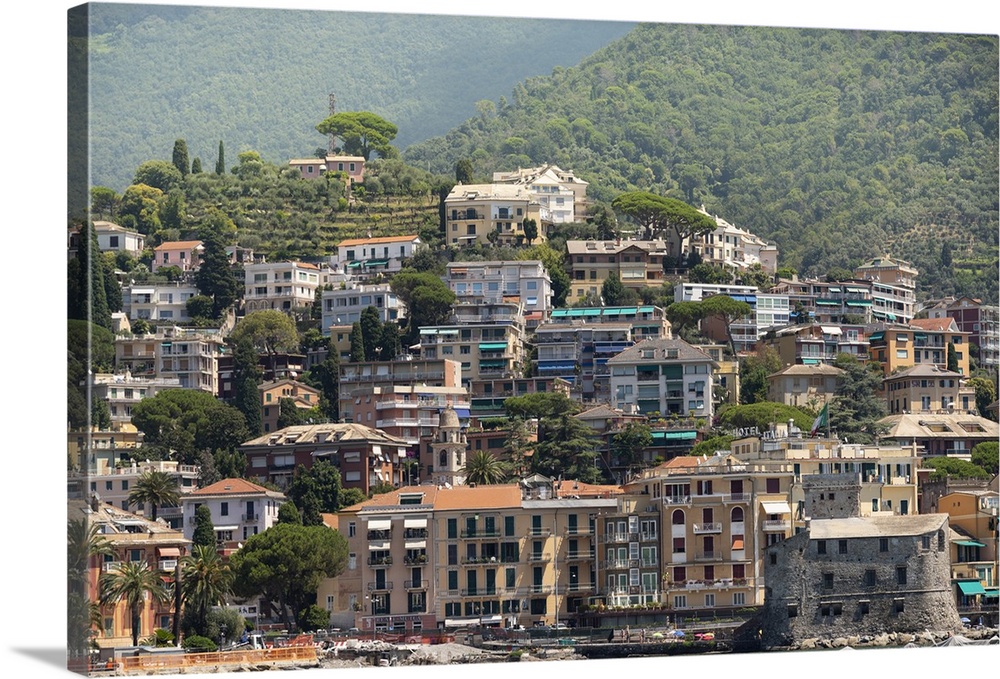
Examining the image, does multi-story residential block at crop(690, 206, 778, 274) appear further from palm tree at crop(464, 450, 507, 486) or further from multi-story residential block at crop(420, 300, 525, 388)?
palm tree at crop(464, 450, 507, 486)

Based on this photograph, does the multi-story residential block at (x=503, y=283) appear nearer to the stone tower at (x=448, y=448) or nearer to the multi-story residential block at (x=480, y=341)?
the multi-story residential block at (x=480, y=341)

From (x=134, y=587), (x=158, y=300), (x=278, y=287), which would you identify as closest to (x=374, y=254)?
(x=278, y=287)

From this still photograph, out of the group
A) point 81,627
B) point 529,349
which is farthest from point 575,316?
point 81,627

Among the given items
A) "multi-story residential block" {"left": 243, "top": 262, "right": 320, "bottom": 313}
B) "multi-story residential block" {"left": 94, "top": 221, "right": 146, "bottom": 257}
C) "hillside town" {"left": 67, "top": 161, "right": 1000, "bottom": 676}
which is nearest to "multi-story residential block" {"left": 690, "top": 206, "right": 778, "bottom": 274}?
"hillside town" {"left": 67, "top": 161, "right": 1000, "bottom": 676}

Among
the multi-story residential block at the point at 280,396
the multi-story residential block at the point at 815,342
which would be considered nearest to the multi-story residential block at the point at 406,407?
the multi-story residential block at the point at 280,396

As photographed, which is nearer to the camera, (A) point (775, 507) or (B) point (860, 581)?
(B) point (860, 581)

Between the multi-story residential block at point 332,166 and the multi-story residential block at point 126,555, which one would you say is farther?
the multi-story residential block at point 332,166

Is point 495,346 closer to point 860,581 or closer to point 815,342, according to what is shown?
point 815,342
